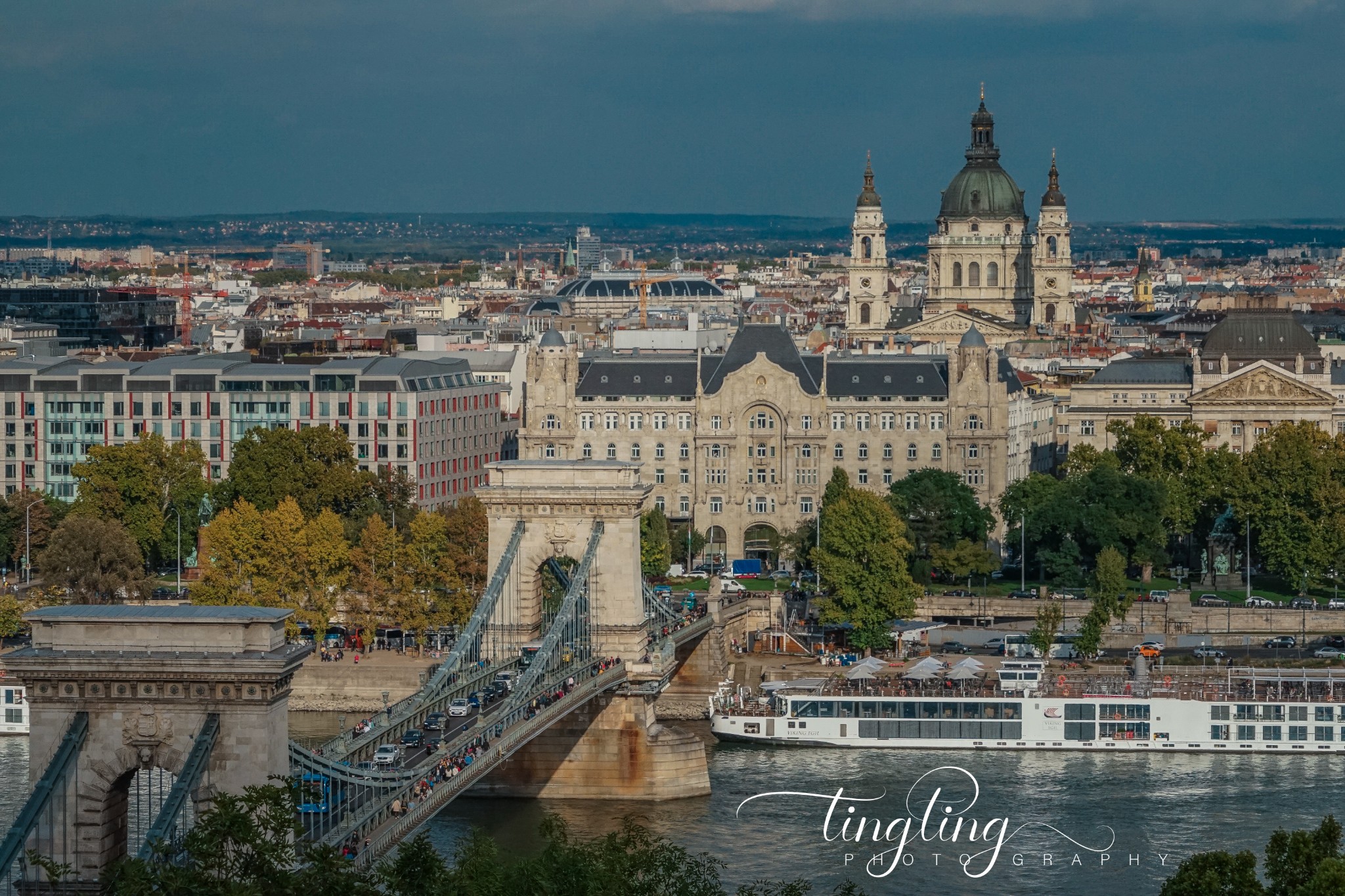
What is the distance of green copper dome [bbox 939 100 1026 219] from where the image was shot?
136250mm

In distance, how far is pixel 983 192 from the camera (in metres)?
136

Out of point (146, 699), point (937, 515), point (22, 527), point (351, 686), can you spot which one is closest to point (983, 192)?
point (937, 515)

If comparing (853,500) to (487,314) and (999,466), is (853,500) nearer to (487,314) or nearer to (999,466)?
(999,466)

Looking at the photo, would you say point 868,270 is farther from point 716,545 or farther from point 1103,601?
point 1103,601

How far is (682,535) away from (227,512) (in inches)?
713

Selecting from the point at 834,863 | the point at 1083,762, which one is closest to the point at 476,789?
the point at 834,863

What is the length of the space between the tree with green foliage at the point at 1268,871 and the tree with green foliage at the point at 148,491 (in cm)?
4811

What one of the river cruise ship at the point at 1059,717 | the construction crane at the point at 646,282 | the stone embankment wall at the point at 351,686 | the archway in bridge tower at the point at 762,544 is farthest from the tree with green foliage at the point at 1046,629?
the construction crane at the point at 646,282

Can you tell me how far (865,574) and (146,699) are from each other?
1533 inches

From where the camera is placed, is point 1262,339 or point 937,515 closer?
point 937,515

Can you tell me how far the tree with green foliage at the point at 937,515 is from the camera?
275ft

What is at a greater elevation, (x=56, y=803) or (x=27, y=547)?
(x=27, y=547)

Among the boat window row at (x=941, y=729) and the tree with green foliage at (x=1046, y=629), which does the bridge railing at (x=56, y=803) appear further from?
the tree with green foliage at (x=1046, y=629)

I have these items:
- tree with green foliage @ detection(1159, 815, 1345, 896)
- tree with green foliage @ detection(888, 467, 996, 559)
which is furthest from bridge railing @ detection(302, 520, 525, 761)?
tree with green foliage @ detection(888, 467, 996, 559)
